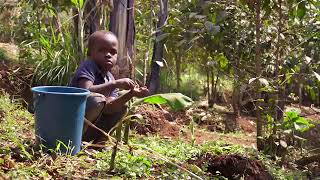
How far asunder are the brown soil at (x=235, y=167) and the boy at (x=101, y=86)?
0.68 m

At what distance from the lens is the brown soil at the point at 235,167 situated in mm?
3375

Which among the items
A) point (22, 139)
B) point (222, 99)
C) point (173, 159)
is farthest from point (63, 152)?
point (222, 99)

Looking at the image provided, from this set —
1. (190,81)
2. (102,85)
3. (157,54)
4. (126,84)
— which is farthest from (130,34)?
(190,81)

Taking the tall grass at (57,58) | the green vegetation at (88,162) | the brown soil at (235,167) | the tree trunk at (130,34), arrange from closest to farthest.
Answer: the green vegetation at (88,162) < the brown soil at (235,167) < the tree trunk at (130,34) < the tall grass at (57,58)

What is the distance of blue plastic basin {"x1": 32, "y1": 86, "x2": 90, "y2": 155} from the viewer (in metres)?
3.00

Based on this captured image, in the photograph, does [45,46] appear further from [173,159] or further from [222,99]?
[222,99]

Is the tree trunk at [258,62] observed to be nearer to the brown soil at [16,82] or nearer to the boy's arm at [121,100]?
the boy's arm at [121,100]

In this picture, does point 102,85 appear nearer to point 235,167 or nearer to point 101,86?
point 101,86

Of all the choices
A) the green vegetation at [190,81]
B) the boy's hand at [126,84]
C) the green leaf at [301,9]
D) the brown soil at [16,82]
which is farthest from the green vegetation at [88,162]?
the brown soil at [16,82]

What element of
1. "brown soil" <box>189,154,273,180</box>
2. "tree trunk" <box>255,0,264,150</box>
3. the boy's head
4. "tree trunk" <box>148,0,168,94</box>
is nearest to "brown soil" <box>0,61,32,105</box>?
"tree trunk" <box>148,0,168,94</box>

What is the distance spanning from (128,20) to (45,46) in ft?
4.38

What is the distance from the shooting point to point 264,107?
4.64m

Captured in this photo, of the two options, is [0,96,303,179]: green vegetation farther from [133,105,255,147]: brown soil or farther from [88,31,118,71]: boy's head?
[133,105,255,147]: brown soil

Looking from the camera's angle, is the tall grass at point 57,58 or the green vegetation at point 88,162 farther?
the tall grass at point 57,58
